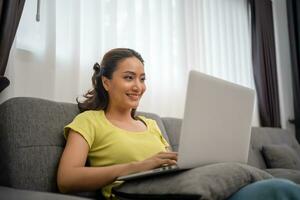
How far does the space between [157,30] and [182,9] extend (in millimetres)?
408

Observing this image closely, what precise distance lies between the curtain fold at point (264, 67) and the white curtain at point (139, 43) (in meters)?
0.08

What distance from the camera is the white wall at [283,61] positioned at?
3681 mm

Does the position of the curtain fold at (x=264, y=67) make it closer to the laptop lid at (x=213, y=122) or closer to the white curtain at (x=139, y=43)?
the white curtain at (x=139, y=43)

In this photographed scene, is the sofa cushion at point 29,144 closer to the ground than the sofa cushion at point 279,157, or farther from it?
farther from it

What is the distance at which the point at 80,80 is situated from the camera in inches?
72.7

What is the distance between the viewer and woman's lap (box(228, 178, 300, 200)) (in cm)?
76

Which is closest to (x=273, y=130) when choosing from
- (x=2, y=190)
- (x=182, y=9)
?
(x=182, y=9)

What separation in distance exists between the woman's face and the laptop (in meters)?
0.47

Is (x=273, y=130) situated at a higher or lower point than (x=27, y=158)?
lower

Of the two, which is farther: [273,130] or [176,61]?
[273,130]

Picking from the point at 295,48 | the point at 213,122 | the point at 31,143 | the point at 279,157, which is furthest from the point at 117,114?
the point at 295,48

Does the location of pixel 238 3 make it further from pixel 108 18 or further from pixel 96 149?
pixel 96 149

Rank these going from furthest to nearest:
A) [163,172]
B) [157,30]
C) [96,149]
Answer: [157,30] → [96,149] → [163,172]

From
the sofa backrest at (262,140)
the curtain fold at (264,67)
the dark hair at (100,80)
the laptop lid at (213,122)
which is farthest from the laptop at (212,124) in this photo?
the curtain fold at (264,67)
